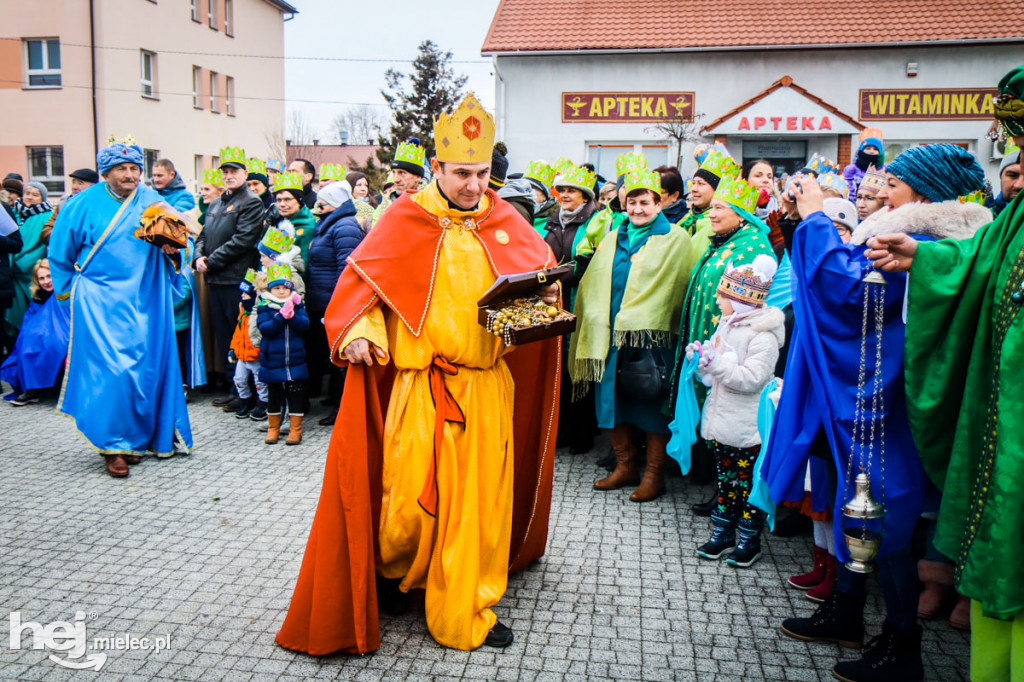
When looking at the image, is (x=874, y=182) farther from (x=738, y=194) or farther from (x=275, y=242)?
(x=275, y=242)

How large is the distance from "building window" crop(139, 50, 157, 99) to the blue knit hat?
29292 millimetres

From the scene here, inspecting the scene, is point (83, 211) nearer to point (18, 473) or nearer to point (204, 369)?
point (18, 473)

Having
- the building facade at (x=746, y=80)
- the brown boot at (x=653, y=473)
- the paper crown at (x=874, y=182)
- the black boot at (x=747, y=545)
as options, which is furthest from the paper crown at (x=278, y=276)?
the building facade at (x=746, y=80)

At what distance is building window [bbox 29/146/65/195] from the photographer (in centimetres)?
2578

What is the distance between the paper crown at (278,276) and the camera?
6719 millimetres

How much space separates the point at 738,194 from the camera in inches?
186

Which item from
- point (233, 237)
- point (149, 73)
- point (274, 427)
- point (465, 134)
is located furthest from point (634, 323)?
point (149, 73)

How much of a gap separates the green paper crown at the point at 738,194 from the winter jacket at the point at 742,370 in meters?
0.71

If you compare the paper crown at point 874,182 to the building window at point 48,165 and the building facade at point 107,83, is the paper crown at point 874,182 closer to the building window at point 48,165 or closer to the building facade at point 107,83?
the building facade at point 107,83

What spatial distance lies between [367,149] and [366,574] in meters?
46.9

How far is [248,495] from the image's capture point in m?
5.45

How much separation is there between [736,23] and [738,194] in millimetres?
16913

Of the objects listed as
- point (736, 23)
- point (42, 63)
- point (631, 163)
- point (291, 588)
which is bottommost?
point (291, 588)

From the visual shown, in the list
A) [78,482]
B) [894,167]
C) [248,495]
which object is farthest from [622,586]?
[78,482]
